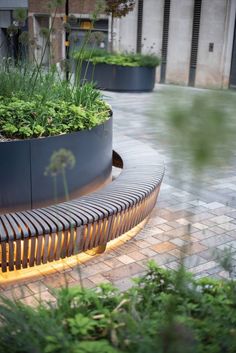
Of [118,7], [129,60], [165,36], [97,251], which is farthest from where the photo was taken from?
[165,36]

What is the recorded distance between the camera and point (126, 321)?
1765mm

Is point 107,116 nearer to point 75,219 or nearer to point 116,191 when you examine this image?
point 116,191

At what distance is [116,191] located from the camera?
466 cm

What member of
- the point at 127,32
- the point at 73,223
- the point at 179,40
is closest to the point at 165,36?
the point at 179,40

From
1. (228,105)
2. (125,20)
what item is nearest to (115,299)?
(228,105)

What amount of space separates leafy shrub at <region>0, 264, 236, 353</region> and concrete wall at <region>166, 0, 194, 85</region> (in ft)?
A: 57.1

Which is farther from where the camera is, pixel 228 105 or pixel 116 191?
pixel 116 191

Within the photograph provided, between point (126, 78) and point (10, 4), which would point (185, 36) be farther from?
point (10, 4)

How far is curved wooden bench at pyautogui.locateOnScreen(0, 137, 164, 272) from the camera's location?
11.9 feet

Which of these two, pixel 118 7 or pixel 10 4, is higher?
pixel 10 4

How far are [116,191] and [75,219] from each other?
906 mm

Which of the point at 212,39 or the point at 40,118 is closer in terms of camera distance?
the point at 40,118

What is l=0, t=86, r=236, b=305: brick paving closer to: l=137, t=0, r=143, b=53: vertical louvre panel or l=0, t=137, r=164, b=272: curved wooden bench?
l=0, t=137, r=164, b=272: curved wooden bench

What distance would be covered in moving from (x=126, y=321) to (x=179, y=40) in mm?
18760
